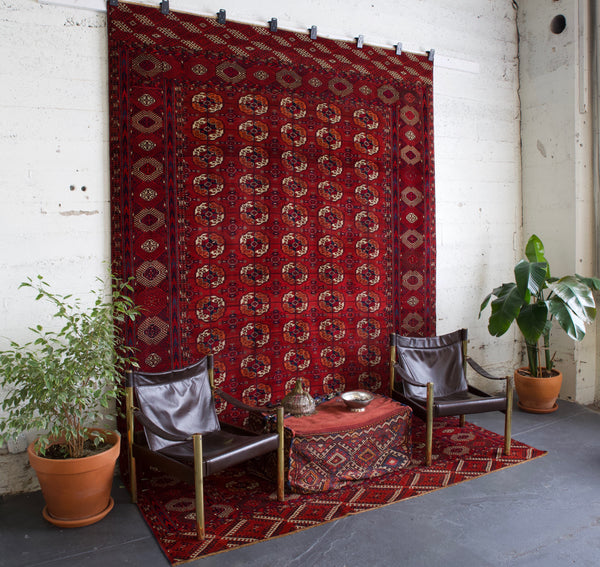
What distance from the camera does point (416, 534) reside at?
8.85 ft

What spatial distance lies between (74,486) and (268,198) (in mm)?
2307

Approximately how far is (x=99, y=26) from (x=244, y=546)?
11.0 ft

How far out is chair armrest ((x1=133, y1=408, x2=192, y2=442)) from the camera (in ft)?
9.51

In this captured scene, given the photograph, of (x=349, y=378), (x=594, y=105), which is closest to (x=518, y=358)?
(x=349, y=378)

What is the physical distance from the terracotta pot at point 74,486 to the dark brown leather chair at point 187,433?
0.23 m

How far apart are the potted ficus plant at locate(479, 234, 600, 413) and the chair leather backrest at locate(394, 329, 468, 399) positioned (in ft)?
1.20

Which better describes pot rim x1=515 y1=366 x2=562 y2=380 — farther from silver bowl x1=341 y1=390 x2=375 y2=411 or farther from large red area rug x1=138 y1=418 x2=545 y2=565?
silver bowl x1=341 y1=390 x2=375 y2=411

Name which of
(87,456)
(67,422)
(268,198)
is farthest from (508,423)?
(67,422)

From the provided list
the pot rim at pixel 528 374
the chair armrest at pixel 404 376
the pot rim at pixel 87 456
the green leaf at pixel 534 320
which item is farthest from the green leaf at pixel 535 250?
the pot rim at pixel 87 456

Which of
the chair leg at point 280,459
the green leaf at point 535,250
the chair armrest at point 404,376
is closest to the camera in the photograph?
the chair leg at point 280,459

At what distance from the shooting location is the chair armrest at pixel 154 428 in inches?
114

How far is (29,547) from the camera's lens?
2.65 metres

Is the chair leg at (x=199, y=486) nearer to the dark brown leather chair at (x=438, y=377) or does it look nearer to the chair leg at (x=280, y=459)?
the chair leg at (x=280, y=459)

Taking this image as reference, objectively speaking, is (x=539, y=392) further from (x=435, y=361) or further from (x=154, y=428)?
Answer: (x=154, y=428)
